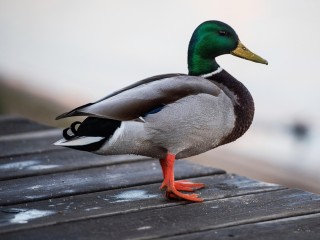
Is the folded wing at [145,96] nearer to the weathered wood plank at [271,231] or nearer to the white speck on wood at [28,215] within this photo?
the white speck on wood at [28,215]

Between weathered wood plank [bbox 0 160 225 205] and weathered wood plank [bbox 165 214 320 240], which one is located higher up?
weathered wood plank [bbox 0 160 225 205]

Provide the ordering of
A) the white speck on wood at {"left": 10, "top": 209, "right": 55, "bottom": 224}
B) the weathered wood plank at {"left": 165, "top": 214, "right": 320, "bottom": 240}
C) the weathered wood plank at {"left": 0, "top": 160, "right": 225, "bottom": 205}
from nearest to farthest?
the weathered wood plank at {"left": 165, "top": 214, "right": 320, "bottom": 240}
the white speck on wood at {"left": 10, "top": 209, "right": 55, "bottom": 224}
the weathered wood plank at {"left": 0, "top": 160, "right": 225, "bottom": 205}

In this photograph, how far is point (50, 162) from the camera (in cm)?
394

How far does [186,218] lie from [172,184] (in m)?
A: 0.27

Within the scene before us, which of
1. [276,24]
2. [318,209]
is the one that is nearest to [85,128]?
[318,209]

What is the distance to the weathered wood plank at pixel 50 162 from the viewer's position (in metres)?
3.75

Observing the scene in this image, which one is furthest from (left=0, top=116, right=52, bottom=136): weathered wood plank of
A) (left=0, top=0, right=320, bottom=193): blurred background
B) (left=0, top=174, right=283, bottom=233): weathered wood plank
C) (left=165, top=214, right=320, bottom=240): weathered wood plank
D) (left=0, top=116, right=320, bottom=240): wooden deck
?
(left=0, top=0, right=320, bottom=193): blurred background

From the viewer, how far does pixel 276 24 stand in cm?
1359

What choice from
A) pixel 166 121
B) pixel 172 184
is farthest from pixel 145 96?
pixel 172 184

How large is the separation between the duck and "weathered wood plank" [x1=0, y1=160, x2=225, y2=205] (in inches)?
8.0

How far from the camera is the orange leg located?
128 inches

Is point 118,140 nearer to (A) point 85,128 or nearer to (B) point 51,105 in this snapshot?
(A) point 85,128

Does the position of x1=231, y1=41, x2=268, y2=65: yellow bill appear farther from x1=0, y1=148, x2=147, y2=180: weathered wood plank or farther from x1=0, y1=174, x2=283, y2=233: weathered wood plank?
x1=0, y1=148, x2=147, y2=180: weathered wood plank

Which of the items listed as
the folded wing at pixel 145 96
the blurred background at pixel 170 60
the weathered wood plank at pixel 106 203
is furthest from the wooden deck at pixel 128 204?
the blurred background at pixel 170 60
